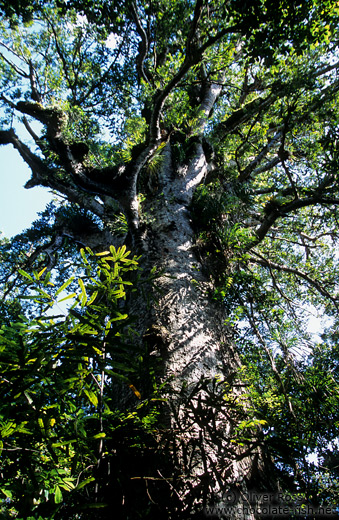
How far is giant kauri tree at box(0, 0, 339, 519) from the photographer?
1076mm

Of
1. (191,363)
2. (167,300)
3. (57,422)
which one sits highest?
(167,300)

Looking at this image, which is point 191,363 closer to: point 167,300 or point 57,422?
point 167,300

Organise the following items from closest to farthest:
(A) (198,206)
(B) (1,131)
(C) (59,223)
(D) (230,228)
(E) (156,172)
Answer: (D) (230,228), (A) (198,206), (E) (156,172), (C) (59,223), (B) (1,131)

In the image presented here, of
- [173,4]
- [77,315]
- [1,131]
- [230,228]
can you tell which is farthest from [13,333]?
[1,131]

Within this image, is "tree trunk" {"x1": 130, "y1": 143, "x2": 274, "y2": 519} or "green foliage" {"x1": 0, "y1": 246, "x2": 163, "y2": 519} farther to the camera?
"tree trunk" {"x1": 130, "y1": 143, "x2": 274, "y2": 519}

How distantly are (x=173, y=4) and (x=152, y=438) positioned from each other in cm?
660

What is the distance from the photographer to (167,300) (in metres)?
2.39

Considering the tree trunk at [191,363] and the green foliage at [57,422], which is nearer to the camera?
the green foliage at [57,422]

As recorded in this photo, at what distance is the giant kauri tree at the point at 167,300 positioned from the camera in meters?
1.08

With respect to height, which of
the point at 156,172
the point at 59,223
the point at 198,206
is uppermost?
the point at 59,223

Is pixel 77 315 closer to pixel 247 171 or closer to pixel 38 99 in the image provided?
A: pixel 247 171

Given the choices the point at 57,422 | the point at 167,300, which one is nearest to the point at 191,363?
the point at 167,300

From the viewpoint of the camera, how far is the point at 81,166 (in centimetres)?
475

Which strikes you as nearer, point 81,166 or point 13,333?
point 13,333
